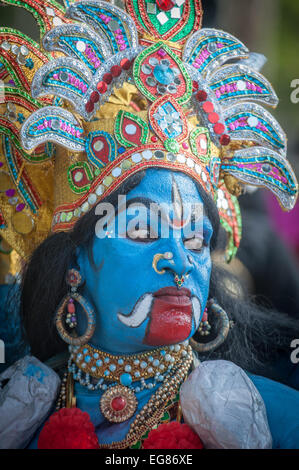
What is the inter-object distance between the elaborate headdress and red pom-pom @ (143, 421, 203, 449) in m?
0.91

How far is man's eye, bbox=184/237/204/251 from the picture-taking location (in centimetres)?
243

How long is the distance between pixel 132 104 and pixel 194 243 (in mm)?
759

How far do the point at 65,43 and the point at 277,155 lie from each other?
1.04m

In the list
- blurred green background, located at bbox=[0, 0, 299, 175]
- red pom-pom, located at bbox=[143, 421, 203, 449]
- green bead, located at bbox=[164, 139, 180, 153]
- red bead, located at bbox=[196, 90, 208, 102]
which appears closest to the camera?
red pom-pom, located at bbox=[143, 421, 203, 449]

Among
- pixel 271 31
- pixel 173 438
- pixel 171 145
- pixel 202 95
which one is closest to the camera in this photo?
pixel 173 438

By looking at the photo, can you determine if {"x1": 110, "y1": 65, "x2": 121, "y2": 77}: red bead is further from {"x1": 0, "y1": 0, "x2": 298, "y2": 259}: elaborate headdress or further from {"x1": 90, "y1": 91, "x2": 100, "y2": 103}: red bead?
{"x1": 90, "y1": 91, "x2": 100, "y2": 103}: red bead

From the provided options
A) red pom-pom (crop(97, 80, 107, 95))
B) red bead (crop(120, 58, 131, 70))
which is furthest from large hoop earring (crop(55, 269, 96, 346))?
red bead (crop(120, 58, 131, 70))

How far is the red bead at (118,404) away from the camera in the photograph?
96.0 inches

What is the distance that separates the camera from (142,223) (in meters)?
2.36

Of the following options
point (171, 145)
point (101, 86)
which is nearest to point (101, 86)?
point (101, 86)

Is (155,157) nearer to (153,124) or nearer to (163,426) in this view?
(153,124)

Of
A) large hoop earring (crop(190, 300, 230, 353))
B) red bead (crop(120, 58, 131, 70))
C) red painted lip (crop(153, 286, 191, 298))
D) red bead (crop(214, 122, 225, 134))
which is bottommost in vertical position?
large hoop earring (crop(190, 300, 230, 353))

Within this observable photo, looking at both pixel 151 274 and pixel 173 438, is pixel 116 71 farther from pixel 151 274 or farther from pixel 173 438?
pixel 173 438

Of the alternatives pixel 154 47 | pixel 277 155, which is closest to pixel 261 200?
pixel 277 155
